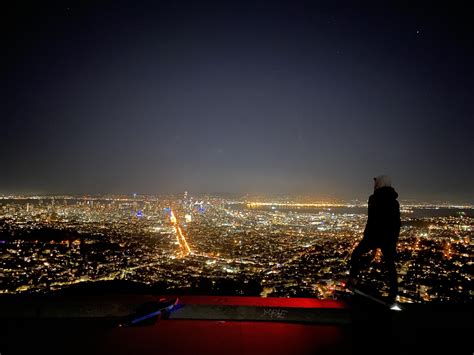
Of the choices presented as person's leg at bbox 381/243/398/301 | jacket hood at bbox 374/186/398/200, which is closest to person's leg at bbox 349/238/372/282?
person's leg at bbox 381/243/398/301

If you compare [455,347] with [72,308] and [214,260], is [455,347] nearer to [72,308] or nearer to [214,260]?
[72,308]

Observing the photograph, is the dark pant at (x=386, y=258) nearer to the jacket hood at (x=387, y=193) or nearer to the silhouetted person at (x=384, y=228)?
the silhouetted person at (x=384, y=228)

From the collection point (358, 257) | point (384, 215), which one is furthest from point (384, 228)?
point (358, 257)

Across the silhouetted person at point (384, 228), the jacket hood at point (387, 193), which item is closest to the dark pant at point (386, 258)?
the silhouetted person at point (384, 228)

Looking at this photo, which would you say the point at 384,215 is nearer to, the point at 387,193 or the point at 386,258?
the point at 387,193

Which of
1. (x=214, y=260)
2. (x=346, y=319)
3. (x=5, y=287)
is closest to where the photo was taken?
(x=346, y=319)

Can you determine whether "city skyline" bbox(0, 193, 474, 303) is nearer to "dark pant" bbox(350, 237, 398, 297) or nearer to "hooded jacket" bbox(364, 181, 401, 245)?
"dark pant" bbox(350, 237, 398, 297)

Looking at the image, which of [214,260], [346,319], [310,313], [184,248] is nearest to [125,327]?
[310,313]
